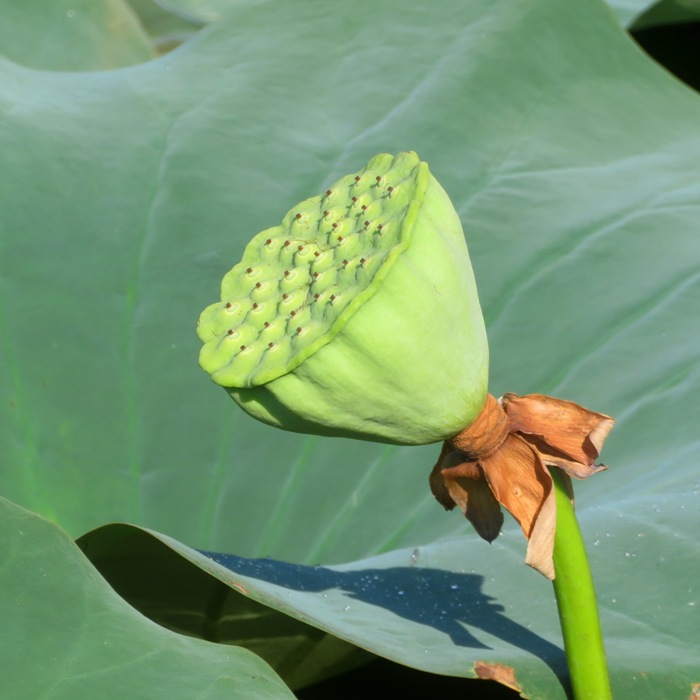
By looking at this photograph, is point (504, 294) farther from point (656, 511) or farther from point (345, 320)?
point (345, 320)

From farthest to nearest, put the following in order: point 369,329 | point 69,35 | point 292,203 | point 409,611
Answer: point 69,35 < point 292,203 < point 409,611 < point 369,329

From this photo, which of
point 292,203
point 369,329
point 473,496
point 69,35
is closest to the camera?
point 369,329

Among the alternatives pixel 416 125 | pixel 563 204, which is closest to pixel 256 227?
pixel 416 125

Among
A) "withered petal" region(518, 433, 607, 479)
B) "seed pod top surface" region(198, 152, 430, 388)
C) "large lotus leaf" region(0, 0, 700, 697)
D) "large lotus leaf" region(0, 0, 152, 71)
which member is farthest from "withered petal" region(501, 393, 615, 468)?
"large lotus leaf" region(0, 0, 152, 71)

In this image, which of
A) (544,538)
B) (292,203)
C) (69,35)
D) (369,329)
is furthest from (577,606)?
(69,35)

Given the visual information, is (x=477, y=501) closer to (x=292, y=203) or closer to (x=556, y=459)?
(x=556, y=459)

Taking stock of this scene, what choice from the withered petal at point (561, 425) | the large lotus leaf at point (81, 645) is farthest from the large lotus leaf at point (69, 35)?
the withered petal at point (561, 425)
